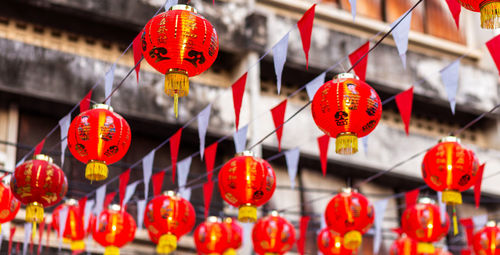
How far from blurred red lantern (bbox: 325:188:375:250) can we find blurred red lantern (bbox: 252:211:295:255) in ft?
2.64

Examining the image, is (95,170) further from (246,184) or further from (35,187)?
(246,184)

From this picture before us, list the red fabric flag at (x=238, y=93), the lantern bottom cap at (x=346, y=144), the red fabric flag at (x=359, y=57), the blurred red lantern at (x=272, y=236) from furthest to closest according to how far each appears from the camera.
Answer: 1. the blurred red lantern at (x=272, y=236)
2. the red fabric flag at (x=238, y=93)
3. the red fabric flag at (x=359, y=57)
4. the lantern bottom cap at (x=346, y=144)

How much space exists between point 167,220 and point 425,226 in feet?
Answer: 10.8

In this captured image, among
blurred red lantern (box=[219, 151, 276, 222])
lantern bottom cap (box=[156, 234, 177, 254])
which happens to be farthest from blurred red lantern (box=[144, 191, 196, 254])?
blurred red lantern (box=[219, 151, 276, 222])

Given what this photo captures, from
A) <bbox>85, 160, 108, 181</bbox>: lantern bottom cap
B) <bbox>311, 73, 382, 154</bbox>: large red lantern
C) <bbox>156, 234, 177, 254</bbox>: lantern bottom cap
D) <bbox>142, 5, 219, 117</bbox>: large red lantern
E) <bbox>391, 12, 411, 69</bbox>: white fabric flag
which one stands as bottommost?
<bbox>156, 234, 177, 254</bbox>: lantern bottom cap

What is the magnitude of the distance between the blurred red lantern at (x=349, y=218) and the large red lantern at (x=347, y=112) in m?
2.93

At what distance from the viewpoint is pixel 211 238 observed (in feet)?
37.0

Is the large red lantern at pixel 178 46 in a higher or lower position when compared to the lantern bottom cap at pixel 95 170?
higher

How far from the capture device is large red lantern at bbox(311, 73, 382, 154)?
24.1 ft

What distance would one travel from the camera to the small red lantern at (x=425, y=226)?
34.9 feet

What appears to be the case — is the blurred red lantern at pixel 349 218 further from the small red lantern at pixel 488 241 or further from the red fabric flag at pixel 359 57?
the red fabric flag at pixel 359 57

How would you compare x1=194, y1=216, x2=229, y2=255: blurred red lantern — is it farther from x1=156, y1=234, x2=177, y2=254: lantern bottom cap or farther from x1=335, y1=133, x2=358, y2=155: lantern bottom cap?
x1=335, y1=133, x2=358, y2=155: lantern bottom cap

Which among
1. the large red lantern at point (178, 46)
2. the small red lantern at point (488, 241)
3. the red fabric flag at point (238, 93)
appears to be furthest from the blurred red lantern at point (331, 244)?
the large red lantern at point (178, 46)

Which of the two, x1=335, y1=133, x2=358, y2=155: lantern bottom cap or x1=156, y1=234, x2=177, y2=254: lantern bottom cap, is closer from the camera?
x1=335, y1=133, x2=358, y2=155: lantern bottom cap
